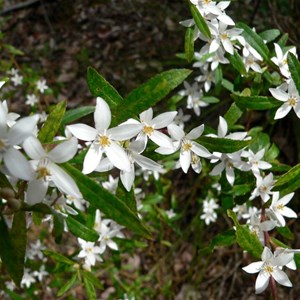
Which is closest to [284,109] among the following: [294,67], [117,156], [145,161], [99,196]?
[294,67]

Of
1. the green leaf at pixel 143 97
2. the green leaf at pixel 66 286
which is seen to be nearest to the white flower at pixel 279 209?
the green leaf at pixel 143 97

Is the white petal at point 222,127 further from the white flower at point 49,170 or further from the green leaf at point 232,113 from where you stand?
the white flower at point 49,170

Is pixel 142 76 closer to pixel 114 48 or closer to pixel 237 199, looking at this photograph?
pixel 114 48

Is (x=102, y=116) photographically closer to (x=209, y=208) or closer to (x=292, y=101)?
(x=292, y=101)

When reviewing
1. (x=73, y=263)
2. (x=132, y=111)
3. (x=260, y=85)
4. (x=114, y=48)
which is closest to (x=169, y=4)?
(x=114, y=48)

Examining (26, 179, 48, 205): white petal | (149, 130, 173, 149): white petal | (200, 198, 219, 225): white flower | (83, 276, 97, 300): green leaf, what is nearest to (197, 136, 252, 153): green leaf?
(149, 130, 173, 149): white petal
